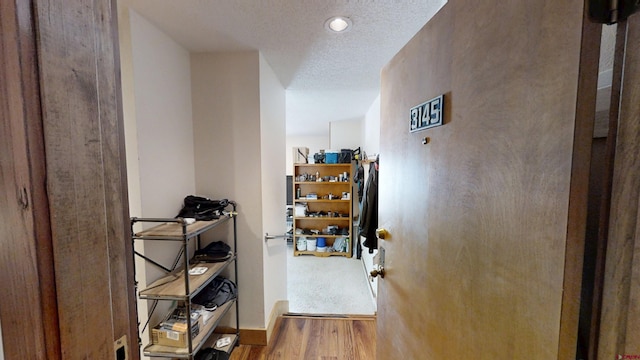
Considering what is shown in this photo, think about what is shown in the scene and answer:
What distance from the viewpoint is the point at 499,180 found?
58 cm

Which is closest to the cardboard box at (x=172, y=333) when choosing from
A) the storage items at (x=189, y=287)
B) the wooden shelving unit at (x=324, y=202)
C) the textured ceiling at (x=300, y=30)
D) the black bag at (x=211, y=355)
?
the storage items at (x=189, y=287)

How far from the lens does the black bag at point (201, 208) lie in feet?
5.27

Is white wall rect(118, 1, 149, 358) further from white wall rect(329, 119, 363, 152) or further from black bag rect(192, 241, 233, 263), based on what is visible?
white wall rect(329, 119, 363, 152)

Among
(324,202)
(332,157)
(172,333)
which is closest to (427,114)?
(172,333)

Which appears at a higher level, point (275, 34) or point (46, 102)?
point (275, 34)

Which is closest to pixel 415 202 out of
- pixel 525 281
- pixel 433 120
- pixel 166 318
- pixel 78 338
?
pixel 433 120

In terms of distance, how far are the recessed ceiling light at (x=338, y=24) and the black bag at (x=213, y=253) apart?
1581 millimetres

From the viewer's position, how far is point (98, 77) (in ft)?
1.51

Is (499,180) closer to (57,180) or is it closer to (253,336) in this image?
(57,180)

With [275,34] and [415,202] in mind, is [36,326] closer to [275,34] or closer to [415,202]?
[415,202]

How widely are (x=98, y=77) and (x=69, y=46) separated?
0.06 m

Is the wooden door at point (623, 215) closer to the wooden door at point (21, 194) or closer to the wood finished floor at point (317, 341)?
the wooden door at point (21, 194)

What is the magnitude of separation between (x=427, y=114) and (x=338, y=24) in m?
0.89

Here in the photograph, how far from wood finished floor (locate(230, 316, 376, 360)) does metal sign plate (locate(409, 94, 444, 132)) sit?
5.73 feet
